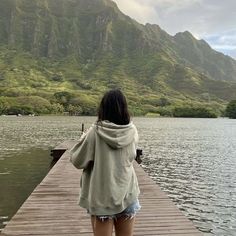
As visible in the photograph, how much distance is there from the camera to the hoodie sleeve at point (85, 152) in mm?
6141

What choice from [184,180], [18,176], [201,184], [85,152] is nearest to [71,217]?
[85,152]

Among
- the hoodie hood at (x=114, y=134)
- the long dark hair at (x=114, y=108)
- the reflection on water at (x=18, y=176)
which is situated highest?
the long dark hair at (x=114, y=108)

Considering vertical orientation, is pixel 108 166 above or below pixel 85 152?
below

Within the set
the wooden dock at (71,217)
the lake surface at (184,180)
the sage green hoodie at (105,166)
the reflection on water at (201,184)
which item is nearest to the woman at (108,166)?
the sage green hoodie at (105,166)

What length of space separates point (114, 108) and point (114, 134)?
39cm

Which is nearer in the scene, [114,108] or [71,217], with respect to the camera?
[114,108]

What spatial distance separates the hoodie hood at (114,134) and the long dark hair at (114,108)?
0.08 meters

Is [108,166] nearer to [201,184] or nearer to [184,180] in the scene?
[201,184]

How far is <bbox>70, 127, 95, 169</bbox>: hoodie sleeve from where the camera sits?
6.14 meters

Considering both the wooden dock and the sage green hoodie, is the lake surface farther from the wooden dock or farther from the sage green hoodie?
the sage green hoodie

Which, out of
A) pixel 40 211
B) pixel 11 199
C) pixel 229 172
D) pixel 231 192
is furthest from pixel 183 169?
pixel 40 211

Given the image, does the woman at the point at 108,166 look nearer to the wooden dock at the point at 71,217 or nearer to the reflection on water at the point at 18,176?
the wooden dock at the point at 71,217

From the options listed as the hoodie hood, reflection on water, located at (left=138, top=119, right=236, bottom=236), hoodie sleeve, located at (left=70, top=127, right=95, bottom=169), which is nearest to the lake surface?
reflection on water, located at (left=138, top=119, right=236, bottom=236)

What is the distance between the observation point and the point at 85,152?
20.3ft
